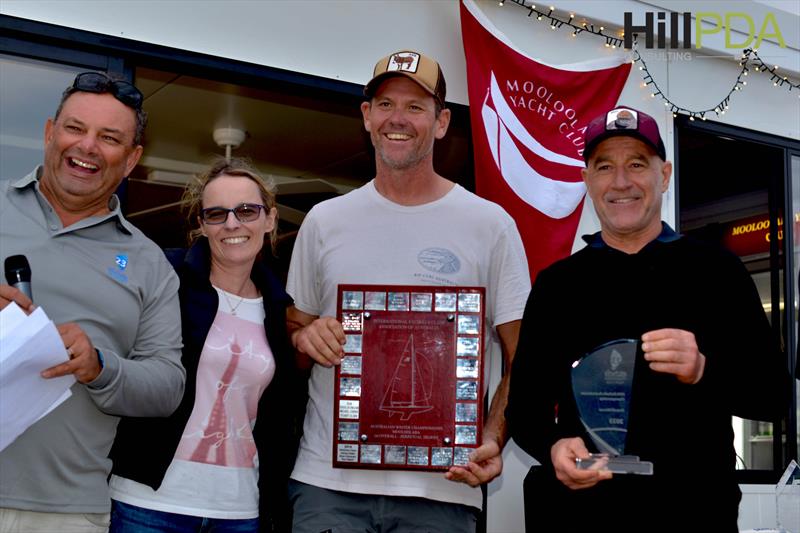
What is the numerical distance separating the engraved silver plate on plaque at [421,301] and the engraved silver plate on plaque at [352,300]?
0.16m

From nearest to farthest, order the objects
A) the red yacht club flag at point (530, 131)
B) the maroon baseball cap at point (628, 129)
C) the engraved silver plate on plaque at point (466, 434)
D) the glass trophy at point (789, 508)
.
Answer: the maroon baseball cap at point (628, 129)
the engraved silver plate on plaque at point (466, 434)
the glass trophy at point (789, 508)
the red yacht club flag at point (530, 131)

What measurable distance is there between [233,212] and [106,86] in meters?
0.58

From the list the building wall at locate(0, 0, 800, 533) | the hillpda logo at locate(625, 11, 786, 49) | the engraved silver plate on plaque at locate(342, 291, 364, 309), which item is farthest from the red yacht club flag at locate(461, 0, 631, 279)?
the engraved silver plate on plaque at locate(342, 291, 364, 309)

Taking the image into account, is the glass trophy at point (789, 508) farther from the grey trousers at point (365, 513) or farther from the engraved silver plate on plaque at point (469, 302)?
the engraved silver plate on plaque at point (469, 302)

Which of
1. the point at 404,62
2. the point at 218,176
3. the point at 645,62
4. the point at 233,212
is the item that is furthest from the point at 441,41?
the point at 233,212

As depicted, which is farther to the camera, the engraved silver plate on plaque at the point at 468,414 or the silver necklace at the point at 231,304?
the silver necklace at the point at 231,304

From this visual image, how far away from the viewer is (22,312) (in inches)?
81.8

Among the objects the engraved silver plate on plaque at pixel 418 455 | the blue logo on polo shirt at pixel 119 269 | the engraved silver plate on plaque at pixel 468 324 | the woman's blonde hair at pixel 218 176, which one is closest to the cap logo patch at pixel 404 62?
the woman's blonde hair at pixel 218 176

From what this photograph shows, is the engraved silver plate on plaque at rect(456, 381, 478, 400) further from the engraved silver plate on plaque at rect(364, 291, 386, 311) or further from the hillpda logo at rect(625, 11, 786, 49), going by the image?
the hillpda logo at rect(625, 11, 786, 49)

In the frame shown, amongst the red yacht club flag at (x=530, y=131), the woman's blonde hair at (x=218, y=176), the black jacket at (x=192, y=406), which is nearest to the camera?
the black jacket at (x=192, y=406)

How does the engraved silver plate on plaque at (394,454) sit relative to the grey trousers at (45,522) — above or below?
above

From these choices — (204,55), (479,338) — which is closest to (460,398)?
(479,338)

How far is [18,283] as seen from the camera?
7.00 ft

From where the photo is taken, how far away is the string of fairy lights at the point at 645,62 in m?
4.91
